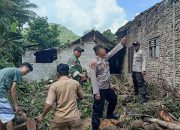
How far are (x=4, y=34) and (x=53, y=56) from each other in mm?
4168

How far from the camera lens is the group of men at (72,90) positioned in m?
4.65

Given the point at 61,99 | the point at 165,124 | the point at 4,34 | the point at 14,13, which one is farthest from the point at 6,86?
the point at 14,13

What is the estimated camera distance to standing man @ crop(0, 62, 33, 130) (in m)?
6.04

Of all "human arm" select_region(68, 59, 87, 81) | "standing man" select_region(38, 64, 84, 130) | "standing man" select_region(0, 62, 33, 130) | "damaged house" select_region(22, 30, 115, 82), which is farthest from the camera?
"damaged house" select_region(22, 30, 115, 82)

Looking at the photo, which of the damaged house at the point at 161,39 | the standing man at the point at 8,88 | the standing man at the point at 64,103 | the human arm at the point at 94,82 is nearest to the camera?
the standing man at the point at 64,103

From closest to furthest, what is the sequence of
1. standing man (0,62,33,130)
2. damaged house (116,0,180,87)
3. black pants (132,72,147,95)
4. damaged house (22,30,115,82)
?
standing man (0,62,33,130)
black pants (132,72,147,95)
damaged house (116,0,180,87)
damaged house (22,30,115,82)

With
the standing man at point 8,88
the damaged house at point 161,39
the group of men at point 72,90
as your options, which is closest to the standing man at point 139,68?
the group of men at point 72,90

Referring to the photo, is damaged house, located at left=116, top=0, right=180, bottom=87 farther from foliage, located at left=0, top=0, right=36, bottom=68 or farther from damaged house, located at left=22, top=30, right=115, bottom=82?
foliage, located at left=0, top=0, right=36, bottom=68

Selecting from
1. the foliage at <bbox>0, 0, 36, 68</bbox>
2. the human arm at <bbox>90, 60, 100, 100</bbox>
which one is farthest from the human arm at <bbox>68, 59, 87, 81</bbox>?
the foliage at <bbox>0, 0, 36, 68</bbox>

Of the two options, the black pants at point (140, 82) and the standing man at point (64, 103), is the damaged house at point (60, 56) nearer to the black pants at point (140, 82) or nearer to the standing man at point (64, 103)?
the black pants at point (140, 82)

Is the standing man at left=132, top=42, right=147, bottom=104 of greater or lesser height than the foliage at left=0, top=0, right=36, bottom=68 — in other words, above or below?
below

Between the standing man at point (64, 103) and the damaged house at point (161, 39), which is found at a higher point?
the damaged house at point (161, 39)

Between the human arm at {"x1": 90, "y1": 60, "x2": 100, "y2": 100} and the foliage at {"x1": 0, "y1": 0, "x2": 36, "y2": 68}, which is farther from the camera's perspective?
the foliage at {"x1": 0, "y1": 0, "x2": 36, "y2": 68}

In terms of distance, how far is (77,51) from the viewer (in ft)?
26.1
